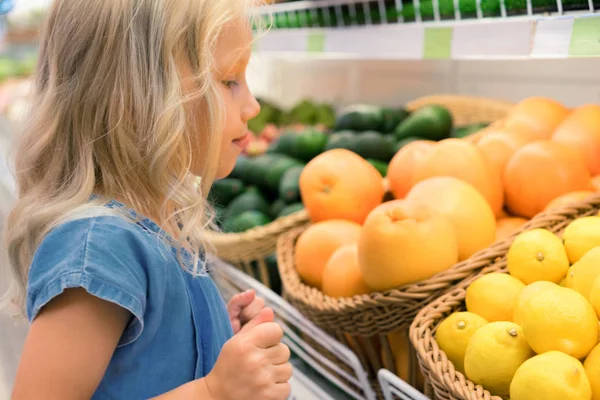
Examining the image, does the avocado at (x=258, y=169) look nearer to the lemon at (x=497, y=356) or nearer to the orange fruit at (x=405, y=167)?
the orange fruit at (x=405, y=167)

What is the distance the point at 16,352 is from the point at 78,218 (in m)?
1.98

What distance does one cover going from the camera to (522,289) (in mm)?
992

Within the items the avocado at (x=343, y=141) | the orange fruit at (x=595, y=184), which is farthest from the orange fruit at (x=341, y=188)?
the orange fruit at (x=595, y=184)

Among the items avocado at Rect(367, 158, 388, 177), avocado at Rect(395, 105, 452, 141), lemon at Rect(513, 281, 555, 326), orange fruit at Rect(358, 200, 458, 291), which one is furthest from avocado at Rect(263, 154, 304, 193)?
lemon at Rect(513, 281, 555, 326)

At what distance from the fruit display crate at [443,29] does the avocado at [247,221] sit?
0.50m

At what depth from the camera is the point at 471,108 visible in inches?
81.0

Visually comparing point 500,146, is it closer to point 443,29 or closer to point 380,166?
point 443,29

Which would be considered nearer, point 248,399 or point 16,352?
point 248,399

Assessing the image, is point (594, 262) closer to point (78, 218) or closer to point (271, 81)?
point (78, 218)

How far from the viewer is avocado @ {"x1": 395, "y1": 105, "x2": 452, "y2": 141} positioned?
1.92 metres

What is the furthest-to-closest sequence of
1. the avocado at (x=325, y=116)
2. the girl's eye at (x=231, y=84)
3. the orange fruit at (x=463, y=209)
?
1. the avocado at (x=325, y=116)
2. the orange fruit at (x=463, y=209)
3. the girl's eye at (x=231, y=84)

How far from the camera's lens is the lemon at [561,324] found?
32.6 inches

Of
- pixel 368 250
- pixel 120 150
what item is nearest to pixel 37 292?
pixel 120 150

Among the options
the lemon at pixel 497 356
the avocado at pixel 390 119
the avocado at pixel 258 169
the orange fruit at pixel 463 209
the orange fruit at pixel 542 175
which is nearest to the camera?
the lemon at pixel 497 356
